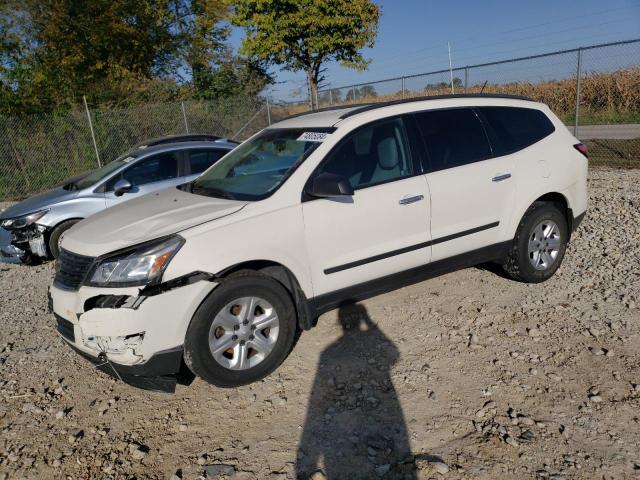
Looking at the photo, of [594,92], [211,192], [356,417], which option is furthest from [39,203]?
[594,92]

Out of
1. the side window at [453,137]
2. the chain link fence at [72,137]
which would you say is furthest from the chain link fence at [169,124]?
the side window at [453,137]

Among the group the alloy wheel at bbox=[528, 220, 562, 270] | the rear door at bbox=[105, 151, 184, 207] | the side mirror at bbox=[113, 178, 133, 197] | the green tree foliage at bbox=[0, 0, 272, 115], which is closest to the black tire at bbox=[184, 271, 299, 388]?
the alloy wheel at bbox=[528, 220, 562, 270]

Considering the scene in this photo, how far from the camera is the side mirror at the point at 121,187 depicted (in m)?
6.71

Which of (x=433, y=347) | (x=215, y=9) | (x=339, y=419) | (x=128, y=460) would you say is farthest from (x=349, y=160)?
(x=215, y=9)

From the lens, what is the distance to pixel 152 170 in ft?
24.0

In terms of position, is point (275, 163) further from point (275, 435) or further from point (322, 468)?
point (322, 468)

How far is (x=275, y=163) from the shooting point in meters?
4.04

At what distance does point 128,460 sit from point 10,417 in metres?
1.11

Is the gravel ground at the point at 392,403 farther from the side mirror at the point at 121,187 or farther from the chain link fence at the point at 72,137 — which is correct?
the chain link fence at the point at 72,137

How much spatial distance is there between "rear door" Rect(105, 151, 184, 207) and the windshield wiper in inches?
120

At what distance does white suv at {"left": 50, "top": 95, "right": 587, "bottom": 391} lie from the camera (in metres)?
3.17

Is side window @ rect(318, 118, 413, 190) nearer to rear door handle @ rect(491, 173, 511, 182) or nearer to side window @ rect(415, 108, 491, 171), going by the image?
side window @ rect(415, 108, 491, 171)

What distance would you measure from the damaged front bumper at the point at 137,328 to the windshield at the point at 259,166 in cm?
96

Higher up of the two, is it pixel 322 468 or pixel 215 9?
pixel 215 9
